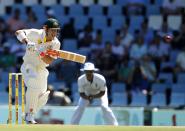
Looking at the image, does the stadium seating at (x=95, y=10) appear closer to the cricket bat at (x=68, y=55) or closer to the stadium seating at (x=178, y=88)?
the stadium seating at (x=178, y=88)

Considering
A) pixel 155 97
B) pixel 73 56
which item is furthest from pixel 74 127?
pixel 155 97

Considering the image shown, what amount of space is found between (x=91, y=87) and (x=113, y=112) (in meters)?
0.91

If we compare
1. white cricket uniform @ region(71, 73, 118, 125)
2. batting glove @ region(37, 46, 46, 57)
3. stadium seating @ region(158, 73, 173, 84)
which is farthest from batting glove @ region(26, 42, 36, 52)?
stadium seating @ region(158, 73, 173, 84)

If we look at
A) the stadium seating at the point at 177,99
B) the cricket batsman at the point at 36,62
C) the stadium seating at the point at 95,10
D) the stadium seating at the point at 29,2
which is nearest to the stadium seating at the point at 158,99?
the stadium seating at the point at 177,99

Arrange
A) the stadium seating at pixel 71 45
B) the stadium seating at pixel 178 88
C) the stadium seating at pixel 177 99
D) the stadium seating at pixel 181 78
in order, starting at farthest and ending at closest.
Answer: the stadium seating at pixel 71 45 < the stadium seating at pixel 181 78 < the stadium seating at pixel 178 88 < the stadium seating at pixel 177 99

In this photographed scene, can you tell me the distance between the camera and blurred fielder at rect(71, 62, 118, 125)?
14461 mm

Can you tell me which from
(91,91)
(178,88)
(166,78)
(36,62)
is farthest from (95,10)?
(36,62)

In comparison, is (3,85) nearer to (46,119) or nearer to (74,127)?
(46,119)

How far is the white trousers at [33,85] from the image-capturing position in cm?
1135

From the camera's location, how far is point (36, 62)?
11438 mm

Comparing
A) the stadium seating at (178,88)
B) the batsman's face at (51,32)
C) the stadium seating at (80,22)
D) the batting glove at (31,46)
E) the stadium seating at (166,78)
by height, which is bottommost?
the stadium seating at (178,88)

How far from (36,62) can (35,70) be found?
11 cm

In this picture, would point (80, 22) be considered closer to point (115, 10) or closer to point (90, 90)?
point (115, 10)

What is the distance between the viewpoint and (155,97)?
17062mm
